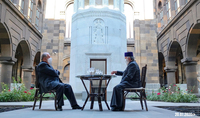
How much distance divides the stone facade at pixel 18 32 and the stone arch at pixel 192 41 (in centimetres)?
1029

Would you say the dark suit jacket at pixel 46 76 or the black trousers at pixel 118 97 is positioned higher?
the dark suit jacket at pixel 46 76

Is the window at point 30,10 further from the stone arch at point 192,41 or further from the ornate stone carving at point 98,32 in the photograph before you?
the stone arch at point 192,41

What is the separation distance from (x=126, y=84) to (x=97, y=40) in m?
6.11

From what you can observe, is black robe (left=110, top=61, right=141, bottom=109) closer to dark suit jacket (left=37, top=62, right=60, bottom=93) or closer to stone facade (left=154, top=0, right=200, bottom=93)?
dark suit jacket (left=37, top=62, right=60, bottom=93)

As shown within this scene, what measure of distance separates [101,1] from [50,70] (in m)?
7.70

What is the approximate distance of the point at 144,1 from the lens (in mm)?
18750

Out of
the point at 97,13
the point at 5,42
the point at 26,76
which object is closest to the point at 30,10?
the point at 5,42

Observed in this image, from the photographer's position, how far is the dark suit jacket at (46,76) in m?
4.25

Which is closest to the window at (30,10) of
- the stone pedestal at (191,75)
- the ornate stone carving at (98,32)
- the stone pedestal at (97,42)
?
the stone pedestal at (97,42)

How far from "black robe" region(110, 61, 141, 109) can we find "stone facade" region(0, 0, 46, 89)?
5.75m

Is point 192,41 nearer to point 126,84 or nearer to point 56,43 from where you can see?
point 126,84

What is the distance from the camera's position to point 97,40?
10.2m

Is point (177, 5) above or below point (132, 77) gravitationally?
above

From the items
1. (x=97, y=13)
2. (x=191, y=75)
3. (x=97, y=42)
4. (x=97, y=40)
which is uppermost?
(x=97, y=13)
